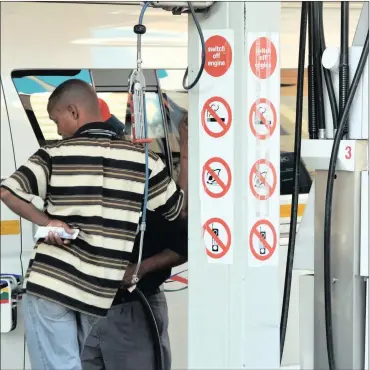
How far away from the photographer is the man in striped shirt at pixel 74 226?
2.77 metres

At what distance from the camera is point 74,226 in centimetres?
279

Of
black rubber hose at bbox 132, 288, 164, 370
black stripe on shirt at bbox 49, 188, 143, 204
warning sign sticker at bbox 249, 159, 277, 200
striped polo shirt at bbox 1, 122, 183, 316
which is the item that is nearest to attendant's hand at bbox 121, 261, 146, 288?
black rubber hose at bbox 132, 288, 164, 370

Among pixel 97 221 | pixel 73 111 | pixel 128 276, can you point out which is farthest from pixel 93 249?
pixel 73 111

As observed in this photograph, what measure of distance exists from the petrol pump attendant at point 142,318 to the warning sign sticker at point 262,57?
155 cm

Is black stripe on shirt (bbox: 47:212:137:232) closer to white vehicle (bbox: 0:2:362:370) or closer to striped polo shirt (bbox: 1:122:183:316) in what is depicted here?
striped polo shirt (bbox: 1:122:183:316)

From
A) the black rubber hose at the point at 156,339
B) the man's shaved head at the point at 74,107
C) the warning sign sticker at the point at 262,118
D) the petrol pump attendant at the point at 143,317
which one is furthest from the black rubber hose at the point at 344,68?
the black rubber hose at the point at 156,339

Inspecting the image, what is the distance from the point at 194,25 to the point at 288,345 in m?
2.07

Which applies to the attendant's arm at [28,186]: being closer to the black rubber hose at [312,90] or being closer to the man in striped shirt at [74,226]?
the man in striped shirt at [74,226]

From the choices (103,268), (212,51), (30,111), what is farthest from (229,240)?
(30,111)

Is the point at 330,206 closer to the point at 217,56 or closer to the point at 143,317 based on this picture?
the point at 217,56

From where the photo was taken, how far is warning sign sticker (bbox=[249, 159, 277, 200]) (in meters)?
2.00

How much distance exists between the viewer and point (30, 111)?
368 centimetres

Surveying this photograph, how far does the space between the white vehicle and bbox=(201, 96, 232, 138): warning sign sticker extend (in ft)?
5.47

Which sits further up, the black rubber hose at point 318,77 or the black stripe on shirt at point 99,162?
the black rubber hose at point 318,77
